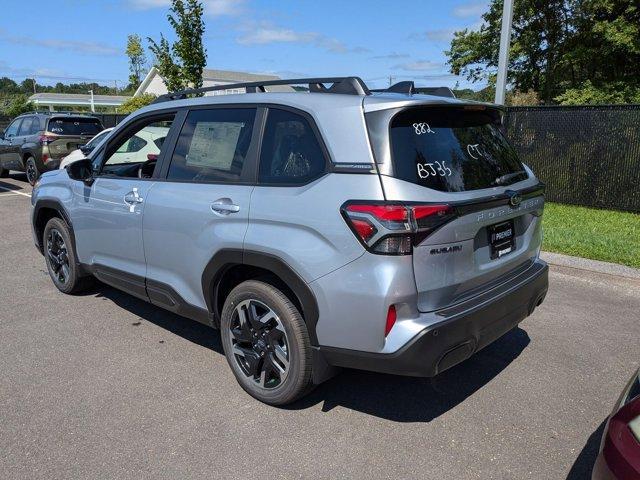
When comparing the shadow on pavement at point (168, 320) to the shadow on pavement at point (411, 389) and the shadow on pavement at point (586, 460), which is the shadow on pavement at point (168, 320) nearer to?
the shadow on pavement at point (411, 389)

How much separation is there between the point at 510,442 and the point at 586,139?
8.43 meters

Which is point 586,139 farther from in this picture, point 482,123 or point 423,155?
point 423,155

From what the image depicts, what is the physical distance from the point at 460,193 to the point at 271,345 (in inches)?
56.2

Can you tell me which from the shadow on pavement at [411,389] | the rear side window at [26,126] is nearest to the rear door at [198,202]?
the shadow on pavement at [411,389]

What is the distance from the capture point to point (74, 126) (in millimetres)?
13422

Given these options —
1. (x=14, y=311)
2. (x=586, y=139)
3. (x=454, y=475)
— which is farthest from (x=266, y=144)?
(x=586, y=139)

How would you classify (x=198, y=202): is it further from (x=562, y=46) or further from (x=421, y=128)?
(x=562, y=46)

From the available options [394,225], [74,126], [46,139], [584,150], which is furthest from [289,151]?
[74,126]

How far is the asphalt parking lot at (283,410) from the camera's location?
2.73 m

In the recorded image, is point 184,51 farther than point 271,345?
Yes

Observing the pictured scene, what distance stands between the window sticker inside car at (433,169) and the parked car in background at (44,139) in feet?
39.4

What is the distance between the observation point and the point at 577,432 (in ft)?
9.81

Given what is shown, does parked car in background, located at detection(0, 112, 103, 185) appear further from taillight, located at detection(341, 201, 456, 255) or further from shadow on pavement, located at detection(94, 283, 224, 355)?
taillight, located at detection(341, 201, 456, 255)

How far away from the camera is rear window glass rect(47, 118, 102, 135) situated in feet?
42.8
